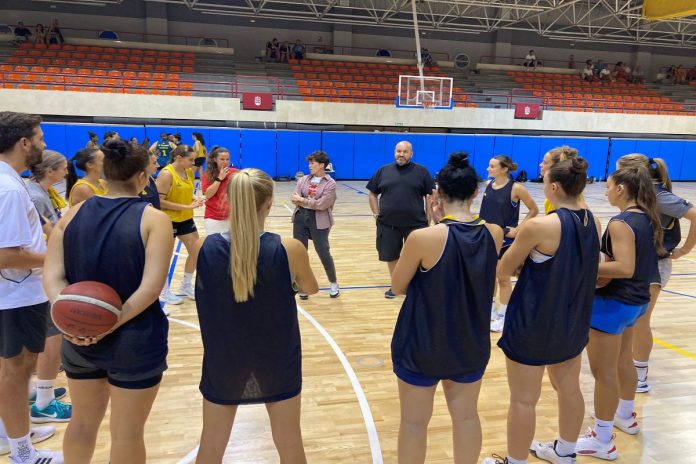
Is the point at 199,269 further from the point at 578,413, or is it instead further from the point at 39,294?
the point at 578,413

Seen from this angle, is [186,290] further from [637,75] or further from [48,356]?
[637,75]

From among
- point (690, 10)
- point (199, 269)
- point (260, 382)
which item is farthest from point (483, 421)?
point (690, 10)

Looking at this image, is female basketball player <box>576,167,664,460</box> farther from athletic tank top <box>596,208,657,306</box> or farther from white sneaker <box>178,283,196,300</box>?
white sneaker <box>178,283,196,300</box>

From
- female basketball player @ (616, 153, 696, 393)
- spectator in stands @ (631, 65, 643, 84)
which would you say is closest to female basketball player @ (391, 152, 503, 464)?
female basketball player @ (616, 153, 696, 393)

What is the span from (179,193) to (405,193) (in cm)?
250

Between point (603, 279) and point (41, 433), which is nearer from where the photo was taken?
point (603, 279)

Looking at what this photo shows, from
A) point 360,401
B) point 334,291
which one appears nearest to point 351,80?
point 334,291

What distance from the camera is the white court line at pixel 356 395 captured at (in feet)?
10.4

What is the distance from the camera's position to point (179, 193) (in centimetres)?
553

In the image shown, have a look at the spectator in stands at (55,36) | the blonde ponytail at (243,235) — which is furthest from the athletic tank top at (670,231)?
the spectator in stands at (55,36)

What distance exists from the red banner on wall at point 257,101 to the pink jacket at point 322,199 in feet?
40.3

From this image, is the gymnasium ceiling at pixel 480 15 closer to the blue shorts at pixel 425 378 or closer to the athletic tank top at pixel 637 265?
the athletic tank top at pixel 637 265

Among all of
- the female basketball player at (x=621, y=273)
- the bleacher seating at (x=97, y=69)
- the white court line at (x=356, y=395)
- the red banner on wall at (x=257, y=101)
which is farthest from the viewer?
the red banner on wall at (x=257, y=101)

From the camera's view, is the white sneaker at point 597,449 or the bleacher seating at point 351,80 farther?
the bleacher seating at point 351,80
